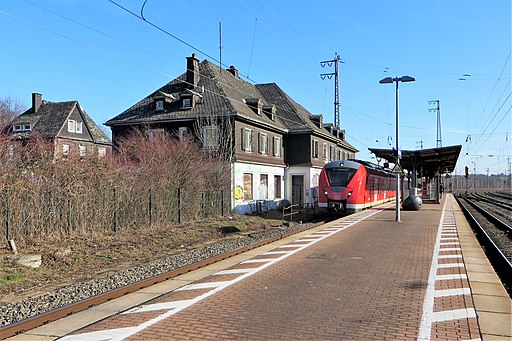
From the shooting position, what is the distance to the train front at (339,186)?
1040 inches

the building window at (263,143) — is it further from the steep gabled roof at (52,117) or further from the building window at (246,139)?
the steep gabled roof at (52,117)

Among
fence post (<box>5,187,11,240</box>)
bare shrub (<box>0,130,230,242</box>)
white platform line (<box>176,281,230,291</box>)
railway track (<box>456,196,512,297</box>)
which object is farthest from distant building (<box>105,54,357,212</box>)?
white platform line (<box>176,281,230,291</box>)

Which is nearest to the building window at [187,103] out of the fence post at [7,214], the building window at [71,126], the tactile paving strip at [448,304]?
the fence post at [7,214]

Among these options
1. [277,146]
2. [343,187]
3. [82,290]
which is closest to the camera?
[82,290]

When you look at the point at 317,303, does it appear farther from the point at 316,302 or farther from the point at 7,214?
the point at 7,214

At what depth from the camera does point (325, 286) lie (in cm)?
853

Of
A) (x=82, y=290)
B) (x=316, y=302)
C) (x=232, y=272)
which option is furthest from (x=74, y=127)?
(x=316, y=302)

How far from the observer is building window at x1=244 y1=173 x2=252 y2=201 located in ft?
105

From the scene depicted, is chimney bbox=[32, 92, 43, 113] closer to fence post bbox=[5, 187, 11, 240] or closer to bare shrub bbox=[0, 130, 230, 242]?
bare shrub bbox=[0, 130, 230, 242]

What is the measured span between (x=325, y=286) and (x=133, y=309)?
11.6 feet

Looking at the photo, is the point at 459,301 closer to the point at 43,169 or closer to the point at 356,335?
the point at 356,335

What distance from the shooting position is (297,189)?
134 feet

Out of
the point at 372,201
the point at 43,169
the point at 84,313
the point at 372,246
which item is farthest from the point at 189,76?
the point at 84,313

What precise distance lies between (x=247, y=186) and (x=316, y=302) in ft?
82.6
